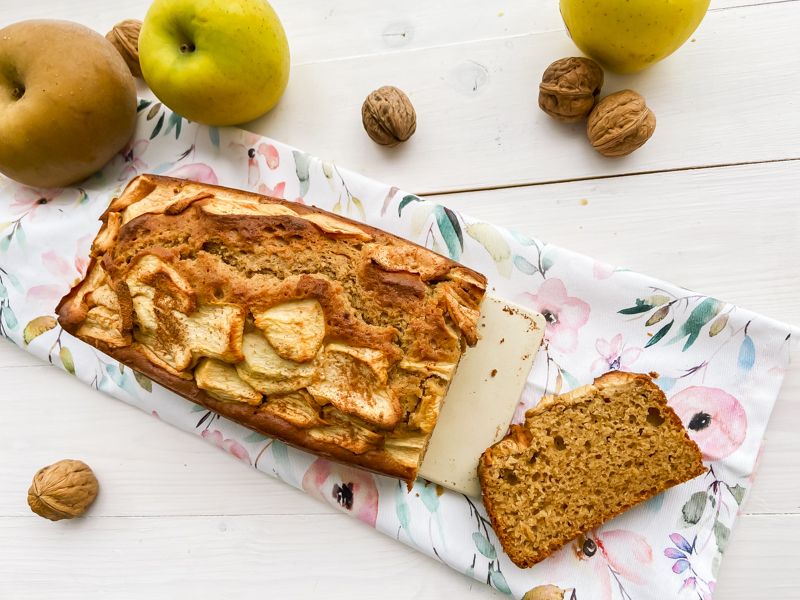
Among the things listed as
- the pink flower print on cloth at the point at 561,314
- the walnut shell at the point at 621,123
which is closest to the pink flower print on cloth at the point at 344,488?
the pink flower print on cloth at the point at 561,314

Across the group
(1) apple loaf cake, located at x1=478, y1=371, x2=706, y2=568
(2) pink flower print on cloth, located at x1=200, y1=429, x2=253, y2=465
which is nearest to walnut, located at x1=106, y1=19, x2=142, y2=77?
(2) pink flower print on cloth, located at x1=200, y1=429, x2=253, y2=465

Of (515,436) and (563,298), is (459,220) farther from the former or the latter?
(515,436)

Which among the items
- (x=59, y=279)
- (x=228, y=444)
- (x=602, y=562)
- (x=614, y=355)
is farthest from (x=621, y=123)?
(x=59, y=279)

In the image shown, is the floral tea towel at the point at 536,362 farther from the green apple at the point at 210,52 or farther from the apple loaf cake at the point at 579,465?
the green apple at the point at 210,52

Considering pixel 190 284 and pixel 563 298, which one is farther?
pixel 563 298

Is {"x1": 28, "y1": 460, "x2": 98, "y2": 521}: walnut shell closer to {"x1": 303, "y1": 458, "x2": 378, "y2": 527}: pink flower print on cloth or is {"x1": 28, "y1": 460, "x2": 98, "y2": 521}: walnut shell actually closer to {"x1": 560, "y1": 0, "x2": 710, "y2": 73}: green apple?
{"x1": 303, "y1": 458, "x2": 378, "y2": 527}: pink flower print on cloth

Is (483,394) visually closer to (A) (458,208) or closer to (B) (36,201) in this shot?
(A) (458,208)

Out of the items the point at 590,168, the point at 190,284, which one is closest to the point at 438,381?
the point at 190,284
